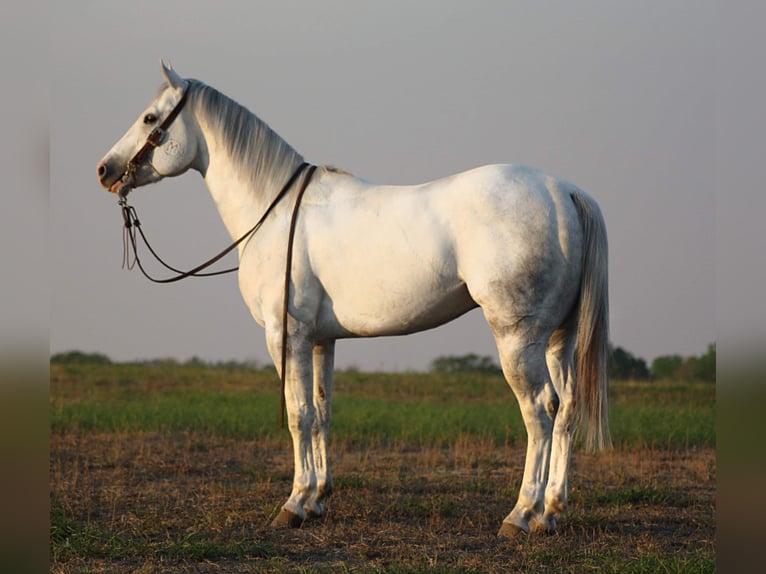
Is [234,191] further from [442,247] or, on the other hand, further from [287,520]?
[287,520]

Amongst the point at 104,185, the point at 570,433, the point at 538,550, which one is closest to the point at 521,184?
the point at 570,433

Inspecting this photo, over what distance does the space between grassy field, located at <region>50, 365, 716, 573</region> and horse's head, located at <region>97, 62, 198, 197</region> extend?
2.60 m

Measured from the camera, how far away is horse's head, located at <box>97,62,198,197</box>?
6531mm

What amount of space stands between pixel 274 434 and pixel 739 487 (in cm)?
912

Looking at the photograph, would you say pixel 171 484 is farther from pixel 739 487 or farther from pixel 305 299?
pixel 739 487

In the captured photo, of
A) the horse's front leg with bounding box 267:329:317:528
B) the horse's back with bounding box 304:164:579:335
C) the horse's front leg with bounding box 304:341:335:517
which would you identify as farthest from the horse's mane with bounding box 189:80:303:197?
the horse's front leg with bounding box 304:341:335:517

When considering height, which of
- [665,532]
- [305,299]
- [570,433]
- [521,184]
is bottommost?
[665,532]

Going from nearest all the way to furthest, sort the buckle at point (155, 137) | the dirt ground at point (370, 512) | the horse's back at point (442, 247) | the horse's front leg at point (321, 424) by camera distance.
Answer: the dirt ground at point (370, 512) < the horse's back at point (442, 247) < the horse's front leg at point (321, 424) < the buckle at point (155, 137)

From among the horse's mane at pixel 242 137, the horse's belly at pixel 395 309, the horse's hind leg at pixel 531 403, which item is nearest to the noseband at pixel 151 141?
the horse's mane at pixel 242 137

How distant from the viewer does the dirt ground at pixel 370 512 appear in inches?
204

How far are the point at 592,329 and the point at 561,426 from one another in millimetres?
720

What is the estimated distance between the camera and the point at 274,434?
11.0m

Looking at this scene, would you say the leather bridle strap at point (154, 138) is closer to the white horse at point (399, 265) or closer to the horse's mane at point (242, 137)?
the white horse at point (399, 265)

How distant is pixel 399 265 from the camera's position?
19.2 ft
